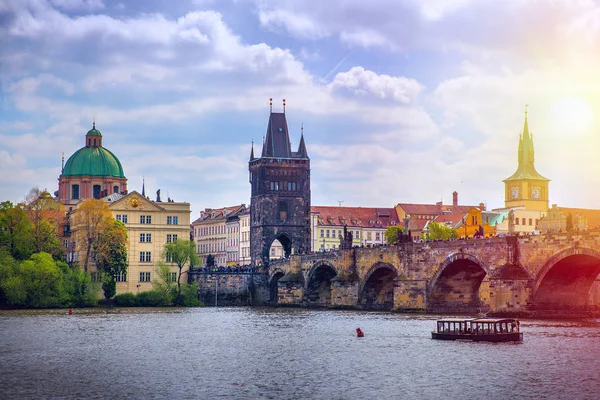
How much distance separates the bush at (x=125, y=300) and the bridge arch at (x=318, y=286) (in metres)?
20.6

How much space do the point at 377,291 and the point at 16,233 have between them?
40.2m

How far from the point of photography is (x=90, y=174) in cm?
16488

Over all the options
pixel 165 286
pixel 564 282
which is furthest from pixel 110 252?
pixel 564 282

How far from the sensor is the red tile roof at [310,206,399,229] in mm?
Answer: 191375

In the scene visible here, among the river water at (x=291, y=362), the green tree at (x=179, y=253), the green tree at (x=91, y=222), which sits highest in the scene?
the green tree at (x=91, y=222)

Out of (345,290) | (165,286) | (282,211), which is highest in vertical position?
(282,211)

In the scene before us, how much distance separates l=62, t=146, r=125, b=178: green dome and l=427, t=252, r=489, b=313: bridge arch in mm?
80961

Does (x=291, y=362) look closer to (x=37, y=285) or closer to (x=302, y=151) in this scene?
(x=37, y=285)

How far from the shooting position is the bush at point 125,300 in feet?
407

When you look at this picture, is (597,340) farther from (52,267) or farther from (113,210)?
(113,210)

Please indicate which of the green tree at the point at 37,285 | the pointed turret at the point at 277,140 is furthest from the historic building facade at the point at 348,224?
the green tree at the point at 37,285

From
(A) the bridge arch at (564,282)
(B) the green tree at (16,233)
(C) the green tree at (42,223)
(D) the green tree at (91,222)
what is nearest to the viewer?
(A) the bridge arch at (564,282)

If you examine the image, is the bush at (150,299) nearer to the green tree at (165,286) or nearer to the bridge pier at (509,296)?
the green tree at (165,286)

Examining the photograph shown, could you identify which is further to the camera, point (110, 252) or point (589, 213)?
point (589, 213)
